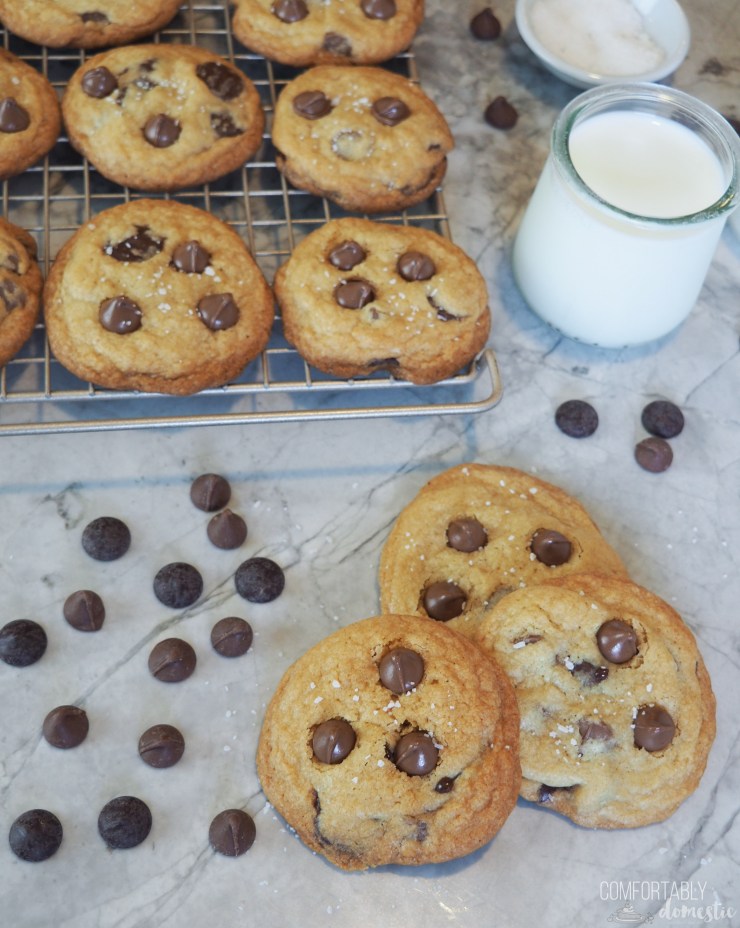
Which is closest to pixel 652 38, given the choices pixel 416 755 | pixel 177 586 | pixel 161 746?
pixel 177 586

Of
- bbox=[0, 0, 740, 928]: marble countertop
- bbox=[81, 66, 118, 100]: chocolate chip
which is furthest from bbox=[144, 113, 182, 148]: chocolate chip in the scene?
bbox=[0, 0, 740, 928]: marble countertop

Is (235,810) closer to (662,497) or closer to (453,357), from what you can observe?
(453,357)

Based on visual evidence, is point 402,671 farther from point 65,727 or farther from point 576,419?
point 576,419

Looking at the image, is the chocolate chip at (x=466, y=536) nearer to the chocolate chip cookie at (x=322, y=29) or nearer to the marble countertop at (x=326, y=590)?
the marble countertop at (x=326, y=590)

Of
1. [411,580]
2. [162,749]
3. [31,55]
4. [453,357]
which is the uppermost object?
[31,55]

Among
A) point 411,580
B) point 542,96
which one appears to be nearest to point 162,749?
point 411,580

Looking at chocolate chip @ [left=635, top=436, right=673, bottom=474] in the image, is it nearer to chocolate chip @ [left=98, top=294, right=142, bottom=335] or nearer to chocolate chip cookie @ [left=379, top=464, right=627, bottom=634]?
chocolate chip cookie @ [left=379, top=464, right=627, bottom=634]
